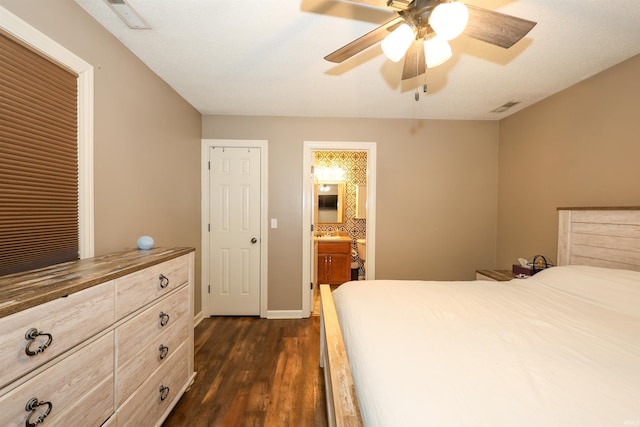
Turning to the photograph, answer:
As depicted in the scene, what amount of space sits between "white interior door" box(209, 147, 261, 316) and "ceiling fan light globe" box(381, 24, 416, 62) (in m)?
2.23

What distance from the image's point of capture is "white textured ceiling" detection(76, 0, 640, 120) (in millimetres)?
1462

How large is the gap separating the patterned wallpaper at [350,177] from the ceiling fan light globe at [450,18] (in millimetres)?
3754

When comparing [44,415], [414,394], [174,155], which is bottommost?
[44,415]

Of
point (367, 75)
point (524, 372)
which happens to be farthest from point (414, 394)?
point (367, 75)

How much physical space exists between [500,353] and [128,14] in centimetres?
257

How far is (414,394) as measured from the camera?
76cm

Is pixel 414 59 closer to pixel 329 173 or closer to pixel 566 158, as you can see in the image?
pixel 566 158

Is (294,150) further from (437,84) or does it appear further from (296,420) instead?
(296,420)

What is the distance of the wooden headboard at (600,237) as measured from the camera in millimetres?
1727

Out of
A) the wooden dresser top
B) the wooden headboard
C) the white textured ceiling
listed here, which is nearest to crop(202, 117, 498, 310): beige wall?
the white textured ceiling

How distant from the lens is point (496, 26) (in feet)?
3.63

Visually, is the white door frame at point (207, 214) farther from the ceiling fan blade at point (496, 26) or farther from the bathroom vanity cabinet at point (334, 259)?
the ceiling fan blade at point (496, 26)

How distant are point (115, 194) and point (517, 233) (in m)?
3.90

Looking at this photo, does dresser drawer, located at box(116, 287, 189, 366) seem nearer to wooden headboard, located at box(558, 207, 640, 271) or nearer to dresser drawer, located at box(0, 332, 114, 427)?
dresser drawer, located at box(0, 332, 114, 427)
